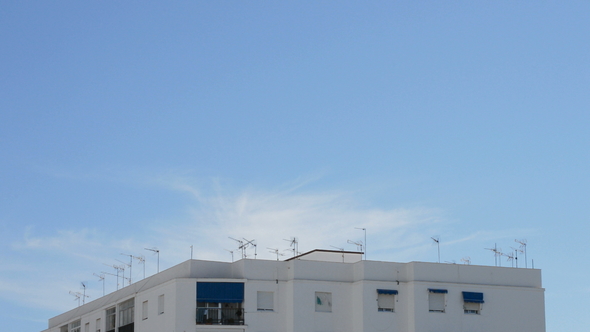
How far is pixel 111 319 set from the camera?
246 ft

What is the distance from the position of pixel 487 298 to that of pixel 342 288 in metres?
9.75

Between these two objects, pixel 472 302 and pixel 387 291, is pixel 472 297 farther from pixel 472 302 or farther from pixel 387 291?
pixel 387 291

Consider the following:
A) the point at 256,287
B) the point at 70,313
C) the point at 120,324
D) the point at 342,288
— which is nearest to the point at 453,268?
the point at 342,288

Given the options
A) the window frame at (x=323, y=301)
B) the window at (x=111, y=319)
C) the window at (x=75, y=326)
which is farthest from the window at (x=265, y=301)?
the window at (x=75, y=326)

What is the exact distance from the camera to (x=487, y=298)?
67.9 m

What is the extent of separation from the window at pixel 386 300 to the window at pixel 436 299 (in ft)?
7.69

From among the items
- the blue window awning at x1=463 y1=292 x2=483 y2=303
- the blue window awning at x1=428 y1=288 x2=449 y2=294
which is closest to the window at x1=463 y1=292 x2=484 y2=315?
the blue window awning at x1=463 y1=292 x2=483 y2=303

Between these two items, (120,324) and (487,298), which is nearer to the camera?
(487,298)

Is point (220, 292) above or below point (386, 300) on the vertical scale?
above

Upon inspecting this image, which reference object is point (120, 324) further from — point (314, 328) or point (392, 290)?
point (392, 290)

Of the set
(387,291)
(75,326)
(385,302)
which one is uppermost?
(387,291)

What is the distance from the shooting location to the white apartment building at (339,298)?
64.9 m

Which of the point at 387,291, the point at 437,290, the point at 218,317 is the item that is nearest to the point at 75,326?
the point at 218,317

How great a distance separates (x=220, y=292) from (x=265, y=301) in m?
3.05
